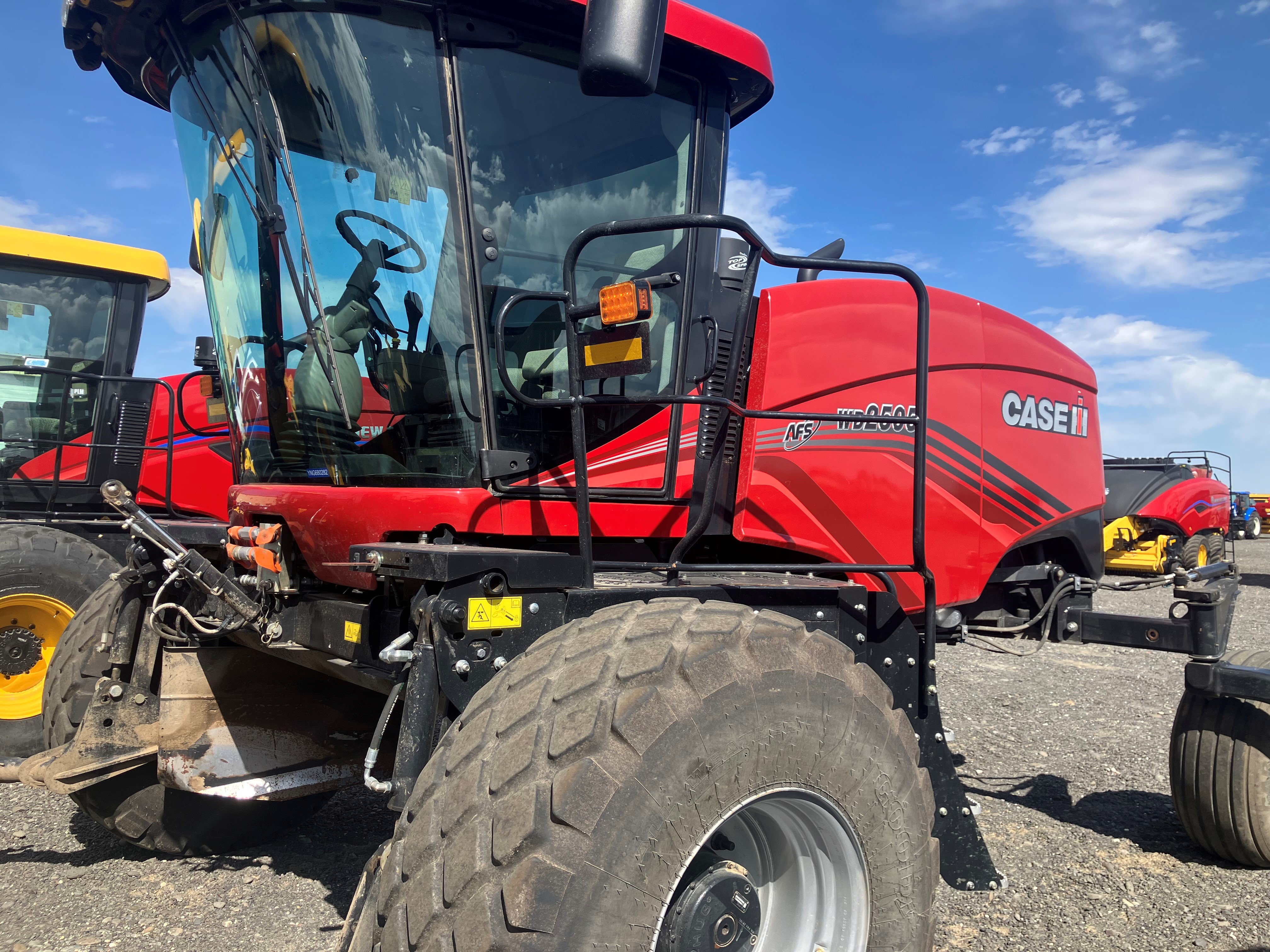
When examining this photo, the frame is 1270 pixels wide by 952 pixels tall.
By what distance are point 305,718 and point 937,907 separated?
232cm

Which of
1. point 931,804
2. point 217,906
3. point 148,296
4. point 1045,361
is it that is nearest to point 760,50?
point 1045,361

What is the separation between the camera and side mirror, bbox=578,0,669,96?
1915 mm

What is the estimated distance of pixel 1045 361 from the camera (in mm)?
3594

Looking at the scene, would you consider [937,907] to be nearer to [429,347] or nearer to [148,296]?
[429,347]

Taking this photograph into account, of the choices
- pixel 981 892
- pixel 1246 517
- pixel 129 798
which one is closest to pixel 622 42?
pixel 981 892

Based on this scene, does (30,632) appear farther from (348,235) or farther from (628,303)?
(628,303)

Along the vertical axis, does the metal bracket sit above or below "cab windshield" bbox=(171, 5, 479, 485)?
below

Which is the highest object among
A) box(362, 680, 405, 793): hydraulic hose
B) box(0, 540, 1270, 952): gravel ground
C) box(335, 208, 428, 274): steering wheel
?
box(335, 208, 428, 274): steering wheel

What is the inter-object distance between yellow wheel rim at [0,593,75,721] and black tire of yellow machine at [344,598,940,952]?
14.3 feet

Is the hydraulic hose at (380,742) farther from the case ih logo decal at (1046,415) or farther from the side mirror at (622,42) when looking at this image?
the case ih logo decal at (1046,415)

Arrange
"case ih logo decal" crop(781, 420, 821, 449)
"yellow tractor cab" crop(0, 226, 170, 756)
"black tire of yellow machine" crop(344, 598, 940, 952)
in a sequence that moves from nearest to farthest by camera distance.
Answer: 1. "black tire of yellow machine" crop(344, 598, 940, 952)
2. "case ih logo decal" crop(781, 420, 821, 449)
3. "yellow tractor cab" crop(0, 226, 170, 756)

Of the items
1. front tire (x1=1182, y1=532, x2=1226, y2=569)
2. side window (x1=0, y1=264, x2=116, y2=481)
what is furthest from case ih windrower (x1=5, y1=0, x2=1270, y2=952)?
front tire (x1=1182, y1=532, x2=1226, y2=569)

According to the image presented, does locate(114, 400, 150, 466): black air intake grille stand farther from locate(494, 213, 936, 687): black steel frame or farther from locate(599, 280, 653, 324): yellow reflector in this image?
locate(599, 280, 653, 324): yellow reflector

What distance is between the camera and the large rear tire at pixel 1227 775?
11.5 feet
